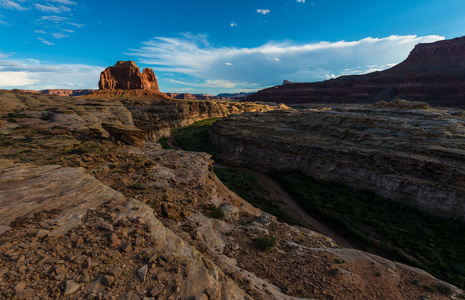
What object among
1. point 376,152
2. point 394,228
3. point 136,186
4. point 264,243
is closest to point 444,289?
point 264,243

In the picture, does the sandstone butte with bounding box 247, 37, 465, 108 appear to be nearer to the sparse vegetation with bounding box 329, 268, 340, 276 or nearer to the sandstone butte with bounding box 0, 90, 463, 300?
the sandstone butte with bounding box 0, 90, 463, 300

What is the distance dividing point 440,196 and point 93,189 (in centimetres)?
2940

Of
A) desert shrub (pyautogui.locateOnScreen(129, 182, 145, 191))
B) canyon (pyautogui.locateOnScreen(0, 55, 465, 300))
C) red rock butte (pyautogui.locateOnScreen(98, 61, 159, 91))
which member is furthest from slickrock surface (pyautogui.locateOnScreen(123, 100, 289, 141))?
red rock butte (pyautogui.locateOnScreen(98, 61, 159, 91))

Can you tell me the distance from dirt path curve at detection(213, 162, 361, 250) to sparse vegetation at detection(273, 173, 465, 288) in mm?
698

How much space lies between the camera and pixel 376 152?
2533cm

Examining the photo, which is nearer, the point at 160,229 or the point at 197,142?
the point at 160,229

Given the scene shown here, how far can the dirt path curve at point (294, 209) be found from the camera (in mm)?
16953

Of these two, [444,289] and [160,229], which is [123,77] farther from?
[444,289]

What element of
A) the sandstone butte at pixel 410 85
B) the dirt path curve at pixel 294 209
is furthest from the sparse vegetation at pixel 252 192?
the sandstone butte at pixel 410 85

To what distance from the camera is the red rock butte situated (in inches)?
5590

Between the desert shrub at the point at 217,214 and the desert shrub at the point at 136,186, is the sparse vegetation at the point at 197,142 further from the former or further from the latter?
the desert shrub at the point at 217,214

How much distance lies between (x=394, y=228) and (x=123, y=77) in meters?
175

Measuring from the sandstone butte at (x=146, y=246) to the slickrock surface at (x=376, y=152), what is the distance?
14242mm

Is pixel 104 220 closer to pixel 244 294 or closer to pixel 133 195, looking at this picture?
pixel 133 195
